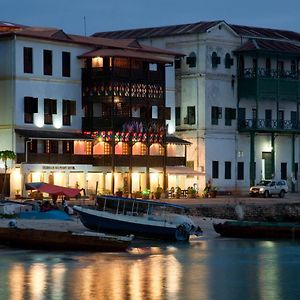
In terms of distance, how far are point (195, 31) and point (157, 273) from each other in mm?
52219

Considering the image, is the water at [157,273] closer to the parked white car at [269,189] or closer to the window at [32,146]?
the window at [32,146]

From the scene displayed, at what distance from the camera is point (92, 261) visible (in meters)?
70.3

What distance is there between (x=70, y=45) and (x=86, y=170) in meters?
9.81

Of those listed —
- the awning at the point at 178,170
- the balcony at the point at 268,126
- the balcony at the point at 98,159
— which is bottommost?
the awning at the point at 178,170

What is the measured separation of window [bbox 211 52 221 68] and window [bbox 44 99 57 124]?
16878 millimetres

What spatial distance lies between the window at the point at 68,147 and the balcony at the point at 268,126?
1867 centimetres

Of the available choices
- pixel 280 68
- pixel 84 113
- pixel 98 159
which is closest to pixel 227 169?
pixel 280 68

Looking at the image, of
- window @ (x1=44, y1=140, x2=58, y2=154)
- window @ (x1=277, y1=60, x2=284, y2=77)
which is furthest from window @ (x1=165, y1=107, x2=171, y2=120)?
window @ (x1=277, y1=60, x2=284, y2=77)

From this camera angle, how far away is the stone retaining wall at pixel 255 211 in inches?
3871

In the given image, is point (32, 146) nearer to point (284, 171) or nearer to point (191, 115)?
point (191, 115)

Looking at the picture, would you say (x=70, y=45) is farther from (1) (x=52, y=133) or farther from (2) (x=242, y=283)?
(2) (x=242, y=283)

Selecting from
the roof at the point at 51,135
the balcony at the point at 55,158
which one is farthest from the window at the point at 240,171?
the roof at the point at 51,135

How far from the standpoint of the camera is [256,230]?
8781cm

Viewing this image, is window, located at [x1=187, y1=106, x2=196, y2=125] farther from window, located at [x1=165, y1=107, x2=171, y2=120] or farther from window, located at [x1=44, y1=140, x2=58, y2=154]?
window, located at [x1=44, y1=140, x2=58, y2=154]
